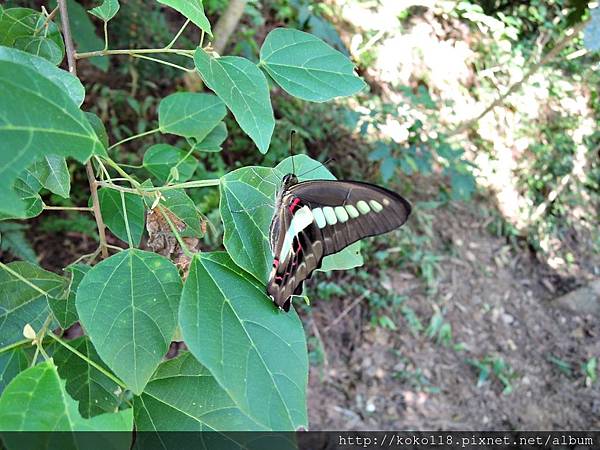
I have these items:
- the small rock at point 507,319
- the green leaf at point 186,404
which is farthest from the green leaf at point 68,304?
the small rock at point 507,319

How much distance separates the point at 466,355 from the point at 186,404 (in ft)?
8.92

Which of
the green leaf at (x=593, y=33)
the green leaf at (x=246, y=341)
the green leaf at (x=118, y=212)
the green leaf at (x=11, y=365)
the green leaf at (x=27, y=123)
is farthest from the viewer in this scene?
the green leaf at (x=593, y=33)

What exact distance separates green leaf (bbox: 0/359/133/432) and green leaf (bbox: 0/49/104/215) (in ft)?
0.65

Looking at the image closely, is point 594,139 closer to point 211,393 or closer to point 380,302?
point 380,302

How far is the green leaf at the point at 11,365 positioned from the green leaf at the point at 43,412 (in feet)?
0.48

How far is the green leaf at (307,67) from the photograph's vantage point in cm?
83

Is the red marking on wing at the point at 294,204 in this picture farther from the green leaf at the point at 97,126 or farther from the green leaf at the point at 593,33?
the green leaf at the point at 593,33

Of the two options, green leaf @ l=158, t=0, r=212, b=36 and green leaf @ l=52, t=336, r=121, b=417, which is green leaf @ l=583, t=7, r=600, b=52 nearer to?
green leaf @ l=158, t=0, r=212, b=36

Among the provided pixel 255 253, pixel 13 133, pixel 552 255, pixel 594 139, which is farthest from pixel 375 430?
pixel 594 139

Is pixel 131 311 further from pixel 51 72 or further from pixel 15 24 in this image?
pixel 15 24

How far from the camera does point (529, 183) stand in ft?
13.7

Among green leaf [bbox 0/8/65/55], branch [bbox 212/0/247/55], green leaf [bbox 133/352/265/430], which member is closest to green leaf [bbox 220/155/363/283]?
green leaf [bbox 133/352/265/430]

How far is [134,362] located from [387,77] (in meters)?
3.66

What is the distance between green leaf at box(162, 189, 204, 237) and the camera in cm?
88
